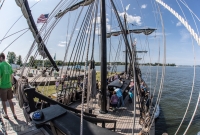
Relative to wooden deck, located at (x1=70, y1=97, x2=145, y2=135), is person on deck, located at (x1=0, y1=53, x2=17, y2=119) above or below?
above

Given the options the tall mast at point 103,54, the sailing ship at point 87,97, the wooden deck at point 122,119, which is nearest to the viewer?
the sailing ship at point 87,97

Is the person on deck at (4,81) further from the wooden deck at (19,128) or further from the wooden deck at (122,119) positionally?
the wooden deck at (122,119)

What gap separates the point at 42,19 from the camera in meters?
11.4

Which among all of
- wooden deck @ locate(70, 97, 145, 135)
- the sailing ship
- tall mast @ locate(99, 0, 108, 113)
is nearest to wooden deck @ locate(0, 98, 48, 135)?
the sailing ship

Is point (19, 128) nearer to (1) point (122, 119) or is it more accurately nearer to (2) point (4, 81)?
(2) point (4, 81)

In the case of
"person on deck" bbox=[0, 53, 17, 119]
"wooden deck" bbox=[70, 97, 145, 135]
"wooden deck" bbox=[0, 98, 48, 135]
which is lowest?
"wooden deck" bbox=[70, 97, 145, 135]

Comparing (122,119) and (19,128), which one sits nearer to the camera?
(19,128)

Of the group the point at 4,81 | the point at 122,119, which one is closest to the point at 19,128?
the point at 4,81

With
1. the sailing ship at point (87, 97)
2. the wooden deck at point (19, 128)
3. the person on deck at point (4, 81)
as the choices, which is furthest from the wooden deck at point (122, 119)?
the person on deck at point (4, 81)

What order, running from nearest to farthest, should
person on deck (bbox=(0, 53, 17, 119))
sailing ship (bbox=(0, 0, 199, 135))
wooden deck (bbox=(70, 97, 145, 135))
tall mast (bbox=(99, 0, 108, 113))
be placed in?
sailing ship (bbox=(0, 0, 199, 135)), person on deck (bbox=(0, 53, 17, 119)), wooden deck (bbox=(70, 97, 145, 135)), tall mast (bbox=(99, 0, 108, 113))

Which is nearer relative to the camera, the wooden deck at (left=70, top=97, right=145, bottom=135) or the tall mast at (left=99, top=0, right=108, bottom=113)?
the wooden deck at (left=70, top=97, right=145, bottom=135)

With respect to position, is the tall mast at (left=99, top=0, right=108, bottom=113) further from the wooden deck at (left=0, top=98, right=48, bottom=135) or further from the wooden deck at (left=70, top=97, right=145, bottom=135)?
the wooden deck at (left=0, top=98, right=48, bottom=135)

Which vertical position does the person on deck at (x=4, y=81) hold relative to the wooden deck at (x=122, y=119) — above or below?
above

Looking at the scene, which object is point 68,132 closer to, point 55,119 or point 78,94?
point 55,119
